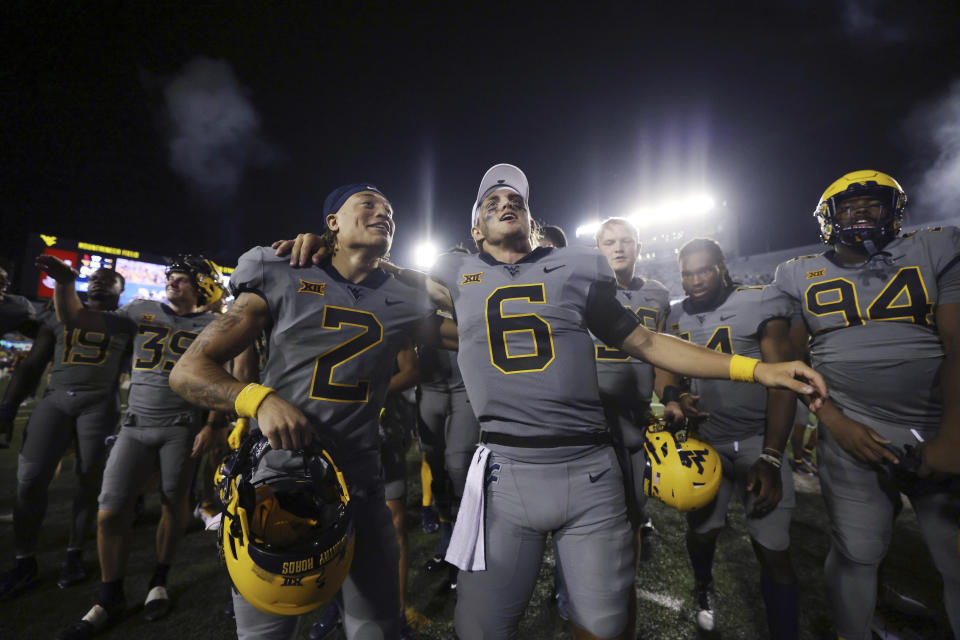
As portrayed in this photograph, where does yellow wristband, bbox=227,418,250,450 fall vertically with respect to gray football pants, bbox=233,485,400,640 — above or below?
above

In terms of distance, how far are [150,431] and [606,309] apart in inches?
160

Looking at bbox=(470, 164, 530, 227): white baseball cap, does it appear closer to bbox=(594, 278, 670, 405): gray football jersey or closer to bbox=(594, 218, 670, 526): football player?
bbox=(594, 218, 670, 526): football player

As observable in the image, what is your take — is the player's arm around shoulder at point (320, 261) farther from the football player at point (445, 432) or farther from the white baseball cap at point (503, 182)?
the football player at point (445, 432)

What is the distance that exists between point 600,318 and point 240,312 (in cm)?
198

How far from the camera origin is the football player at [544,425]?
1.80 meters

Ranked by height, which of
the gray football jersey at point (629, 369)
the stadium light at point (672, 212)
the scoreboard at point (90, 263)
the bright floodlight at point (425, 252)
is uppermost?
the stadium light at point (672, 212)

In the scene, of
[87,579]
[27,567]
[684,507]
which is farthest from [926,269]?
[27,567]

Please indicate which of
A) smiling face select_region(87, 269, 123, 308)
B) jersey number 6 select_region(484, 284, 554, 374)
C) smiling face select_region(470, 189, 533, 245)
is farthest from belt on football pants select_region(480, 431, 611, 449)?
smiling face select_region(87, 269, 123, 308)

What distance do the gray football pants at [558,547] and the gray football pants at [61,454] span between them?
14.7ft

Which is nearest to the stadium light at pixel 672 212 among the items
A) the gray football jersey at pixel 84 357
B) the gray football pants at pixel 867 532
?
the gray football pants at pixel 867 532

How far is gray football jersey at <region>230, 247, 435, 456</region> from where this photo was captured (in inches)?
79.2

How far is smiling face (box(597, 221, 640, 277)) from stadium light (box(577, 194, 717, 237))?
32650 mm

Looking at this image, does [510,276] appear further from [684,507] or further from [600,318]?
[684,507]

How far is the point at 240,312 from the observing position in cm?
199
